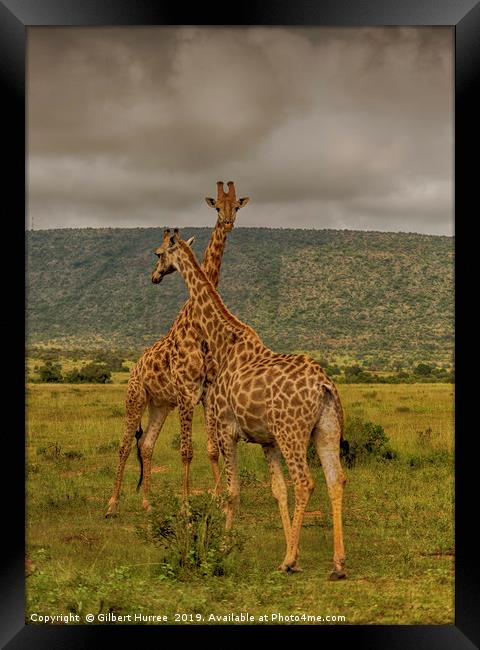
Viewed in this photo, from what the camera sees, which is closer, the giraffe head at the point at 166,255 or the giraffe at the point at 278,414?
the giraffe at the point at 278,414

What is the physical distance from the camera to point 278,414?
8.44 metres

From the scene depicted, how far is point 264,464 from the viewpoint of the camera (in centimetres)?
1562

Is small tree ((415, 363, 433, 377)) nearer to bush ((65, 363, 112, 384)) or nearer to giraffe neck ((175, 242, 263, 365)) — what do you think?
bush ((65, 363, 112, 384))

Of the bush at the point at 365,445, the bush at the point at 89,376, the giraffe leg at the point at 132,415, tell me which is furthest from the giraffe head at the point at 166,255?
the bush at the point at 89,376

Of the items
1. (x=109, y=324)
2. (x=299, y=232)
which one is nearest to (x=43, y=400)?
(x=109, y=324)

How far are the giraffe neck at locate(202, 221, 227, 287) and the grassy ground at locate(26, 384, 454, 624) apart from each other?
3.18 m

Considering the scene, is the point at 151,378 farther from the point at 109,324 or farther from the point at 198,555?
the point at 109,324

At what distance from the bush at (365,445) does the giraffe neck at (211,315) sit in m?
6.28

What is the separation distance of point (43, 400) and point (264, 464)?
13.2 metres

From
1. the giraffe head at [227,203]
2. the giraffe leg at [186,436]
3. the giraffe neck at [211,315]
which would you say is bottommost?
the giraffe leg at [186,436]

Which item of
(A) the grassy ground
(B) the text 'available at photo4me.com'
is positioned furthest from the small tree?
(B) the text 'available at photo4me.com'

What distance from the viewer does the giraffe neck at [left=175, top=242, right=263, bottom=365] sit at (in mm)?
9781

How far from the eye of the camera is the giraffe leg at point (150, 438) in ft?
39.3
